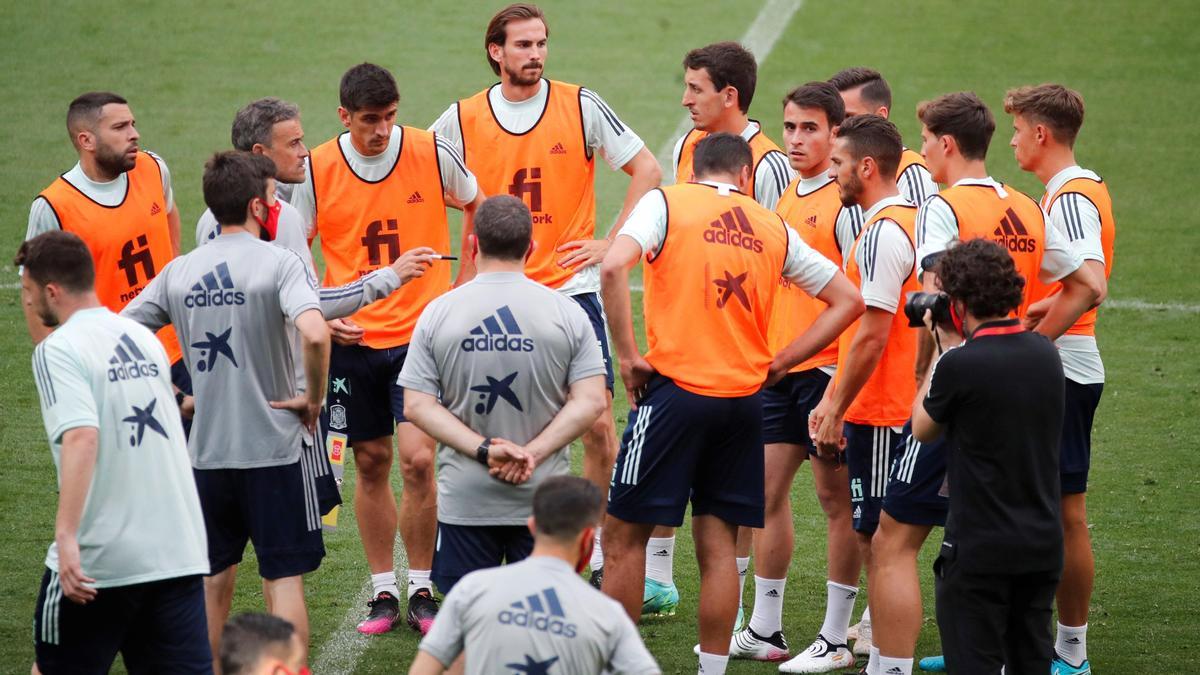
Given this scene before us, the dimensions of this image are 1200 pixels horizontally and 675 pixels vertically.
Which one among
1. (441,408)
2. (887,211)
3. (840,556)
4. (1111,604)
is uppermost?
(887,211)

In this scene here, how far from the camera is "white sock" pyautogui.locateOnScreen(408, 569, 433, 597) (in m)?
6.95

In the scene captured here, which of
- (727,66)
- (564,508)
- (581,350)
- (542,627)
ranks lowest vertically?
(542,627)

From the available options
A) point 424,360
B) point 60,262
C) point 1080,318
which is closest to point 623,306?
point 424,360

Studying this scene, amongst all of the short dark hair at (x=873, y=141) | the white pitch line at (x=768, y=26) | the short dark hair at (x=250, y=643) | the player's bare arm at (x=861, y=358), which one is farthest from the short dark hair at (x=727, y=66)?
the white pitch line at (x=768, y=26)

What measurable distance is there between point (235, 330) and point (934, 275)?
2698 mm

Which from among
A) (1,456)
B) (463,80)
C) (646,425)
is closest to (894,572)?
(646,425)

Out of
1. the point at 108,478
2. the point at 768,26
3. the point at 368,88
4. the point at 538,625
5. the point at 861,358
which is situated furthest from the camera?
the point at 768,26

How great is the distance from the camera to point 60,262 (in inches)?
188

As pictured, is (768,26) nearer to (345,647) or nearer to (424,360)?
(345,647)

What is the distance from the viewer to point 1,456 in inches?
355

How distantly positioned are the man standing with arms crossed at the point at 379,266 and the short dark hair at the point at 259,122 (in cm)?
43

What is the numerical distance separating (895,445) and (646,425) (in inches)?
47.2

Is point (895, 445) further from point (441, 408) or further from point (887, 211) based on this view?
point (441, 408)

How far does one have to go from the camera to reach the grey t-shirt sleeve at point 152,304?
550 cm
